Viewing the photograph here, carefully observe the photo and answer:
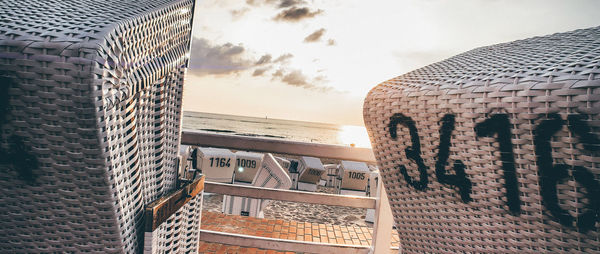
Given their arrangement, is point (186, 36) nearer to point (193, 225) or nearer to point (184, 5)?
point (184, 5)

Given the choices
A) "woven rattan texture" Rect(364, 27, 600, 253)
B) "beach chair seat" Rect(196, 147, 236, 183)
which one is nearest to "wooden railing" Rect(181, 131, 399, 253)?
"woven rattan texture" Rect(364, 27, 600, 253)

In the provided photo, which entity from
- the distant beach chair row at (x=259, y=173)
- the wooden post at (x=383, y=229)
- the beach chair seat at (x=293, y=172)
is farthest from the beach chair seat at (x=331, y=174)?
the wooden post at (x=383, y=229)

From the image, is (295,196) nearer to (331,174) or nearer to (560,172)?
(560,172)

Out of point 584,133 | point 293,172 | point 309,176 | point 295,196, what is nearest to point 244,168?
point 293,172

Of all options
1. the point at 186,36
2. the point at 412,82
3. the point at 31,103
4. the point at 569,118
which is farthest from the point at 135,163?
the point at 569,118

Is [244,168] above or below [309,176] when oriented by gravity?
above

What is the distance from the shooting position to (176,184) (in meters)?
0.97

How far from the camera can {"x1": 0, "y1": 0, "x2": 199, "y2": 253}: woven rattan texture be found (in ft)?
1.62

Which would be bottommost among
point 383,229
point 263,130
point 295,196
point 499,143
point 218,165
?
point 263,130

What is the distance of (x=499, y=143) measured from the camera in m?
0.50

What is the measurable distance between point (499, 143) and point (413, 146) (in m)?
0.18

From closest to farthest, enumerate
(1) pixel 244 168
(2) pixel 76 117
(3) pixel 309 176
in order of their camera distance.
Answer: (2) pixel 76 117 < (1) pixel 244 168 < (3) pixel 309 176

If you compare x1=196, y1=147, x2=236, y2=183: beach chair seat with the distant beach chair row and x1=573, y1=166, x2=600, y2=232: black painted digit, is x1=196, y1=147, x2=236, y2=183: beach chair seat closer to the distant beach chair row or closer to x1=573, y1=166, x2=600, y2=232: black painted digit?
the distant beach chair row

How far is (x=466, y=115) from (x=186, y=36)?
0.81 m
